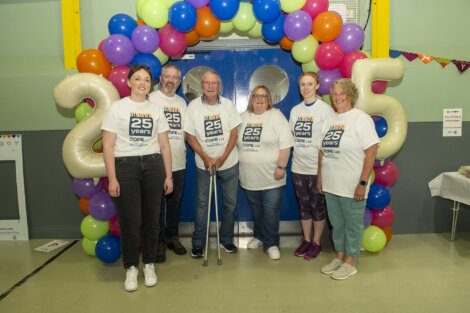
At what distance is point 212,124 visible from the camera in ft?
10.6

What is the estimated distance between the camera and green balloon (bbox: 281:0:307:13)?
124 inches

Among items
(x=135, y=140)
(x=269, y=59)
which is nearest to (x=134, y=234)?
(x=135, y=140)

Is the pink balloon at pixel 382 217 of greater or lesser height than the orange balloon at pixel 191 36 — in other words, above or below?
below

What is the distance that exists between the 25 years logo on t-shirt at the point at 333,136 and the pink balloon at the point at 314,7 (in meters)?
1.00

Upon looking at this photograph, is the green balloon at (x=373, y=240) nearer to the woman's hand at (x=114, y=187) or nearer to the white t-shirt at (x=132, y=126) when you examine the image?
the white t-shirt at (x=132, y=126)

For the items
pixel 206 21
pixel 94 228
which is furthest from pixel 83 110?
pixel 206 21

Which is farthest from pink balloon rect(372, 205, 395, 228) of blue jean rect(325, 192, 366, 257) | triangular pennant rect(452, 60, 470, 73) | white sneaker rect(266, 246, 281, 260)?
triangular pennant rect(452, 60, 470, 73)

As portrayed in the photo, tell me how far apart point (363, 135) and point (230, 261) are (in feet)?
4.94

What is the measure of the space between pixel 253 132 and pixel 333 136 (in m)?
0.70

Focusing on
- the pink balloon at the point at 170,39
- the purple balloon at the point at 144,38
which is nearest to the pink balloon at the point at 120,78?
the purple balloon at the point at 144,38

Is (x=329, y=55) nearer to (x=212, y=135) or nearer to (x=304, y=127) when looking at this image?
(x=304, y=127)

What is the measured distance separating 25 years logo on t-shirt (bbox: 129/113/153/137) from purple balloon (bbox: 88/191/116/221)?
2.77 ft

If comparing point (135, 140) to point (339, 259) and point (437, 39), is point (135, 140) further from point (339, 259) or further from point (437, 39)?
point (437, 39)

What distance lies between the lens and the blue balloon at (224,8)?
3.04m
